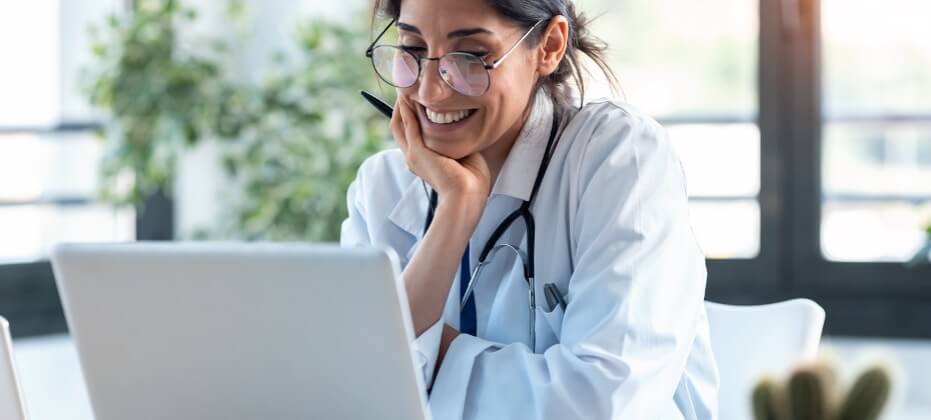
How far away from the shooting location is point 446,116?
5.16 feet

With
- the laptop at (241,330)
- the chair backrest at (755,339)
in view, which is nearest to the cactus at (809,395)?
the laptop at (241,330)

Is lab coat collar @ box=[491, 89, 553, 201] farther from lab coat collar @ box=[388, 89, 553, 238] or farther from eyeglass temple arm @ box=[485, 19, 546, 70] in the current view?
eyeglass temple arm @ box=[485, 19, 546, 70]

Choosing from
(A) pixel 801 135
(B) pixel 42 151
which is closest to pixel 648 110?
(A) pixel 801 135

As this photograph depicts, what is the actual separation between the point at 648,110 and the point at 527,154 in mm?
Answer: 1900

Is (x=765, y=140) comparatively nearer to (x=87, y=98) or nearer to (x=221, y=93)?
(x=221, y=93)

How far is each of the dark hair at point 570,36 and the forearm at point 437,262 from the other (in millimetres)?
253

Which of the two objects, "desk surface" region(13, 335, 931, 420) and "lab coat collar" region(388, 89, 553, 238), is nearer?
"lab coat collar" region(388, 89, 553, 238)

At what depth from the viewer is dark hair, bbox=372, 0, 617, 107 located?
152 cm

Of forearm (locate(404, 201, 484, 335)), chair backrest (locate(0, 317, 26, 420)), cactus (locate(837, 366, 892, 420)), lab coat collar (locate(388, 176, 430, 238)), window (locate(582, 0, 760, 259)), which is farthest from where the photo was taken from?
window (locate(582, 0, 760, 259))

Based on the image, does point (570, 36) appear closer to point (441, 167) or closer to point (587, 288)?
point (441, 167)

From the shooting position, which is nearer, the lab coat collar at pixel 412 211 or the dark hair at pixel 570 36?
the dark hair at pixel 570 36

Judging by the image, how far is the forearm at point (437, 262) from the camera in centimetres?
138

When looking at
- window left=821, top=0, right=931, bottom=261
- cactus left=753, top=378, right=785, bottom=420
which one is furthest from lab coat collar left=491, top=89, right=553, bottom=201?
window left=821, top=0, right=931, bottom=261

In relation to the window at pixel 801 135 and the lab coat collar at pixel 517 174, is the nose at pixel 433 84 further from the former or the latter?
the window at pixel 801 135
